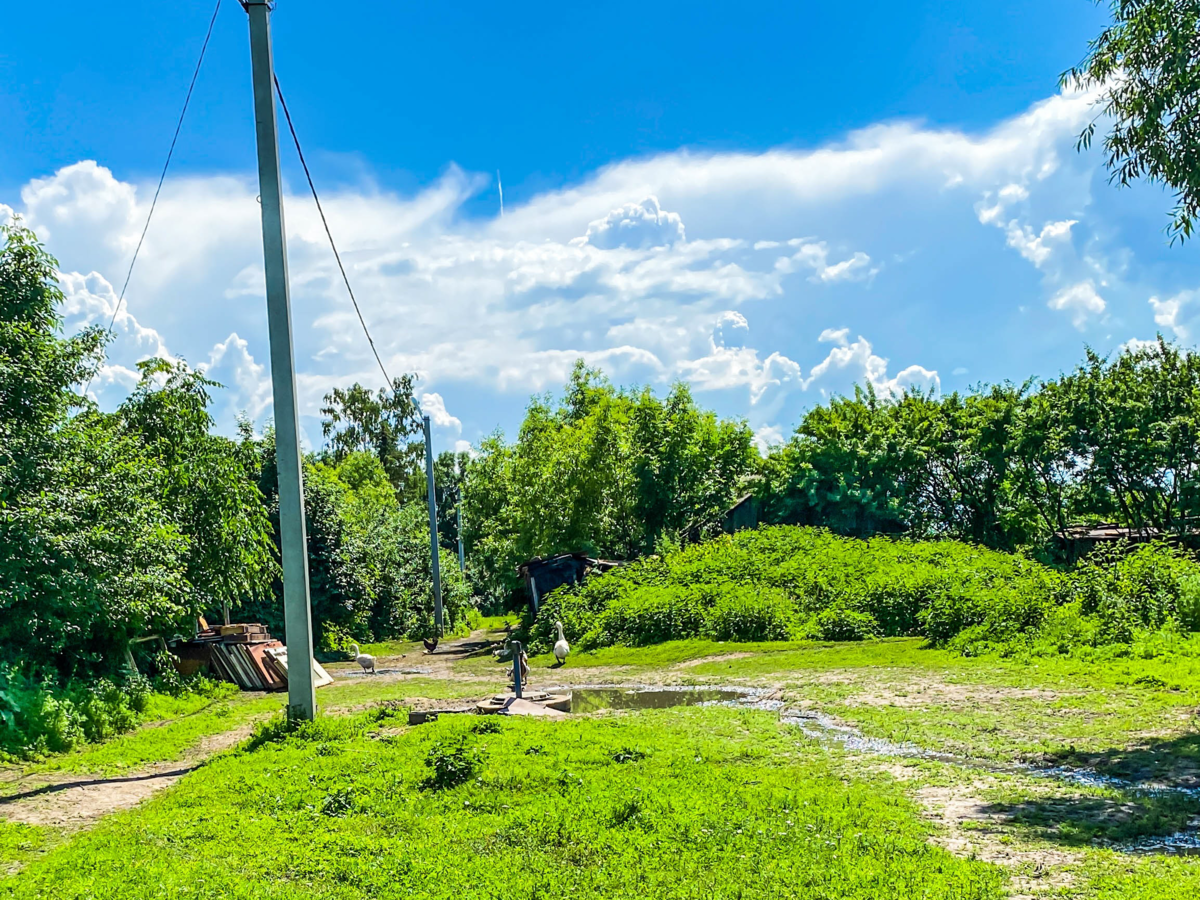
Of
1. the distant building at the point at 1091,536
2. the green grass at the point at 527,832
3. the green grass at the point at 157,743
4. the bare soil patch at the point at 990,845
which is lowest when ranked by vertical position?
the bare soil patch at the point at 990,845

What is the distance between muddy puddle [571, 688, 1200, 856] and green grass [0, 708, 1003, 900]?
0.82m

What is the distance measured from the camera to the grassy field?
19.0ft

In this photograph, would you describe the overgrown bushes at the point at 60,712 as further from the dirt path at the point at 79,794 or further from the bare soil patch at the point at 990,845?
the bare soil patch at the point at 990,845

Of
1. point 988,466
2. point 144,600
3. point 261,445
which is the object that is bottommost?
point 144,600

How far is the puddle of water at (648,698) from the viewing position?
46.4 ft

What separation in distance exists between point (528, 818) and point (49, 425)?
986 cm

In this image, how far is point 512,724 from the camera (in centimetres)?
1163

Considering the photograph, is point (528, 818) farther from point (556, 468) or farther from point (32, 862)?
point (556, 468)

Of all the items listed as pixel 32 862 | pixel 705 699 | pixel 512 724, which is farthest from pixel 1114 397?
pixel 32 862

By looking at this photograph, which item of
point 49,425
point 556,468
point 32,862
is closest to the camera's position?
point 32,862

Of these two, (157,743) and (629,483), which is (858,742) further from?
(629,483)

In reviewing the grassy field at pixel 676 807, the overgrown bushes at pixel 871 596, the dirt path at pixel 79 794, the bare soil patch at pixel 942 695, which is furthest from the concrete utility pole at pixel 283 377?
the overgrown bushes at pixel 871 596

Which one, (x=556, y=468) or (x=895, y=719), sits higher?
(x=556, y=468)

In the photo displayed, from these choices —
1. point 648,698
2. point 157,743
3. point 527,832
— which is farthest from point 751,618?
point 527,832
